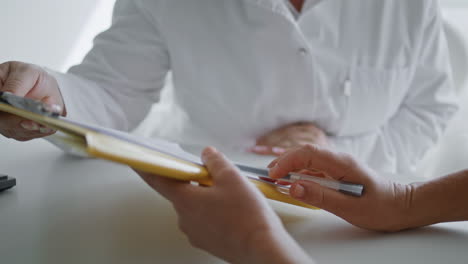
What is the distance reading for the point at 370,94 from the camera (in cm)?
78

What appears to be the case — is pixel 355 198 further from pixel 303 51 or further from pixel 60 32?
pixel 60 32

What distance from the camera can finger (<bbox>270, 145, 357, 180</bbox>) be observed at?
0.39 meters

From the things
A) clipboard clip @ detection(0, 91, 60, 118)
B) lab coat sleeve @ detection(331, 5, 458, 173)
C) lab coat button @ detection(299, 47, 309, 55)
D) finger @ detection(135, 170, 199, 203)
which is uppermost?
clipboard clip @ detection(0, 91, 60, 118)

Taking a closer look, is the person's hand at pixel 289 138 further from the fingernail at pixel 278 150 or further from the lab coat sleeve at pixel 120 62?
the lab coat sleeve at pixel 120 62

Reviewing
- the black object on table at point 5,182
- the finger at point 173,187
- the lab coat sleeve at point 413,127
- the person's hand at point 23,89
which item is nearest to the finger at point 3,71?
the person's hand at point 23,89

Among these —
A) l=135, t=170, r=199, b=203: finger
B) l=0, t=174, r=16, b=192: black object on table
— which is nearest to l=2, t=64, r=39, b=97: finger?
l=0, t=174, r=16, b=192: black object on table

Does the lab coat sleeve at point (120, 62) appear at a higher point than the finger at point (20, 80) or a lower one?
lower

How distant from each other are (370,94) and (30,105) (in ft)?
2.11

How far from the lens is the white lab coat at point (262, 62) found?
0.68m

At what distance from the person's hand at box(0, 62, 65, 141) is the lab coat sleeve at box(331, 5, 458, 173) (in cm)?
58

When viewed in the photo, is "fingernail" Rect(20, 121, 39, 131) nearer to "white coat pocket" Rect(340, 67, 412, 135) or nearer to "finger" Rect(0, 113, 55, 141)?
"finger" Rect(0, 113, 55, 141)

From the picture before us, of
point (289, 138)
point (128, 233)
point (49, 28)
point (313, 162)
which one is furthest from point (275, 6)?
point (49, 28)

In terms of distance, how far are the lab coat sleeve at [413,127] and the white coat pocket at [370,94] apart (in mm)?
40

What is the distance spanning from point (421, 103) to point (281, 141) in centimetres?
38
